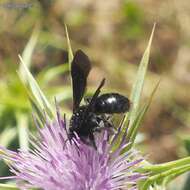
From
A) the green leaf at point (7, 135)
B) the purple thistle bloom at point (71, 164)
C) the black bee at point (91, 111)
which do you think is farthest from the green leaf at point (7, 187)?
the green leaf at point (7, 135)

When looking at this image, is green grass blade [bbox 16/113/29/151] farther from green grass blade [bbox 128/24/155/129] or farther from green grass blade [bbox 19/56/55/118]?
green grass blade [bbox 128/24/155/129]

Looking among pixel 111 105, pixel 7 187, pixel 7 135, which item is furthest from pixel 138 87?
pixel 7 135

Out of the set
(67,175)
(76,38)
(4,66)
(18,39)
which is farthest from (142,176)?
(76,38)

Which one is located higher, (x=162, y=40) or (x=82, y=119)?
(x=162, y=40)

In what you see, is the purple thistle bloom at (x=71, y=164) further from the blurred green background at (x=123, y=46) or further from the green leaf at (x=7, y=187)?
the blurred green background at (x=123, y=46)

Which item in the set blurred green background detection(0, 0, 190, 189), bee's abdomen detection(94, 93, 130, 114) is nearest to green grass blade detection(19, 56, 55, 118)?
bee's abdomen detection(94, 93, 130, 114)

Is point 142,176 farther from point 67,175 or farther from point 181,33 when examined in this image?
point 181,33
